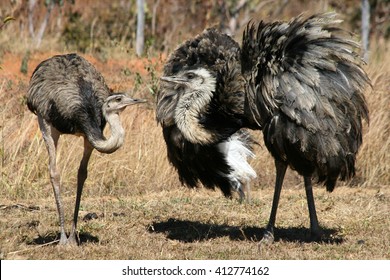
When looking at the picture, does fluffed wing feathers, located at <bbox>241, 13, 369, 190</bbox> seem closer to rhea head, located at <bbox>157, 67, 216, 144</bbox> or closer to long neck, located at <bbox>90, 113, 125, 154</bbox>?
rhea head, located at <bbox>157, 67, 216, 144</bbox>

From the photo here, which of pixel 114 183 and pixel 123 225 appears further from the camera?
pixel 114 183

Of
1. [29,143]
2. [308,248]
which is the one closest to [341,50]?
[308,248]

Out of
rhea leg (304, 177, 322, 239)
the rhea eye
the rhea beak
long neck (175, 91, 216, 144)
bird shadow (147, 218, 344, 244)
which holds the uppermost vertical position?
the rhea eye

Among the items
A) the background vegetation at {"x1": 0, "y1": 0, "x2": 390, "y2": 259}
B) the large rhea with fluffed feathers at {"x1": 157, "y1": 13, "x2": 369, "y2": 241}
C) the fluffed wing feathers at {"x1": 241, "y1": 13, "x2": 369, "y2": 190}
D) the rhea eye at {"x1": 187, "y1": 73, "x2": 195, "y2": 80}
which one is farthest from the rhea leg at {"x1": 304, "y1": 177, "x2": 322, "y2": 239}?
the rhea eye at {"x1": 187, "y1": 73, "x2": 195, "y2": 80}

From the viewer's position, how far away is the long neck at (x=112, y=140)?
21.7ft

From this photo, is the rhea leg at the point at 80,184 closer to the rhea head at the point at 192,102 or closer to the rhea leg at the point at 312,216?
the rhea head at the point at 192,102

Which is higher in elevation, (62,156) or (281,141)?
(281,141)

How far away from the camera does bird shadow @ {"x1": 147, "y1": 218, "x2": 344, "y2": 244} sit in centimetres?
738

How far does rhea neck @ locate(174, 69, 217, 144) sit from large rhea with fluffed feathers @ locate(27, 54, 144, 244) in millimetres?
682

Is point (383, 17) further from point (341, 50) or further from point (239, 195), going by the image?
A: point (341, 50)

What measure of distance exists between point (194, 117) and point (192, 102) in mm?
145

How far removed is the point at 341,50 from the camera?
6.88 meters

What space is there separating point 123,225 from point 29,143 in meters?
2.74

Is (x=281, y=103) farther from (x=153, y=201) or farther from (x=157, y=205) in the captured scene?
(x=153, y=201)
